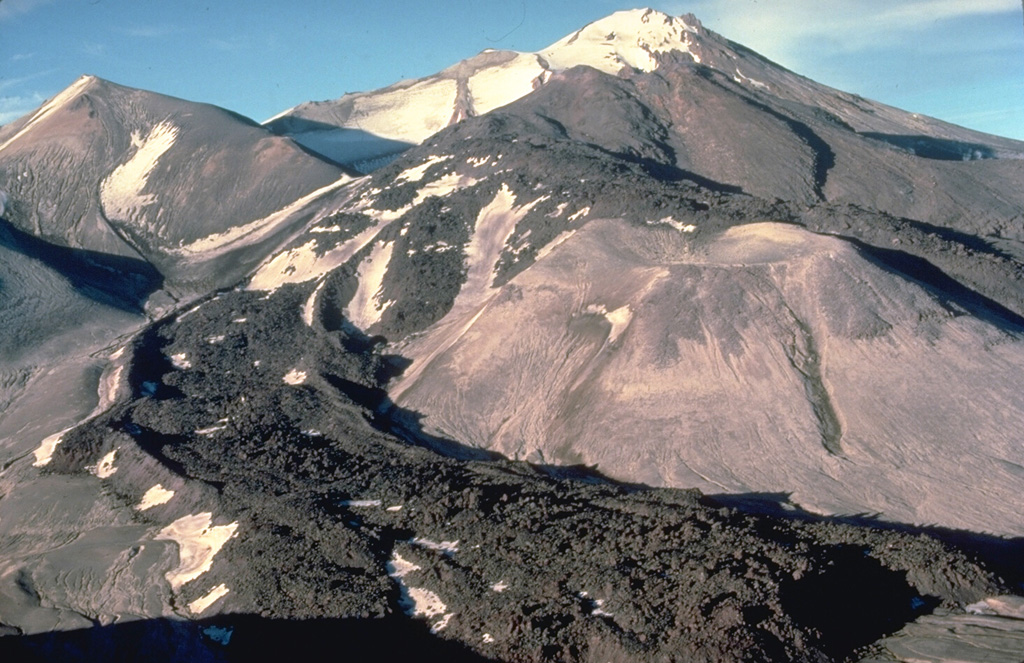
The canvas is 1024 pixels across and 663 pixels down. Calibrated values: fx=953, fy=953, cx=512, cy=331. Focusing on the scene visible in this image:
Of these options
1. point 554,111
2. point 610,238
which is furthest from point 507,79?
point 610,238

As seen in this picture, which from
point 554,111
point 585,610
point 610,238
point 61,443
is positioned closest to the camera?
point 585,610

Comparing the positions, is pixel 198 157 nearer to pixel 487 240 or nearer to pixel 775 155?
pixel 487 240

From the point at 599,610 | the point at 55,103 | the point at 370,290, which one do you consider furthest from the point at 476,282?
the point at 55,103

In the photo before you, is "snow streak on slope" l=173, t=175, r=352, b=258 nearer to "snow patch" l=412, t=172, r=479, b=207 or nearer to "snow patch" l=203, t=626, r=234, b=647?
"snow patch" l=412, t=172, r=479, b=207

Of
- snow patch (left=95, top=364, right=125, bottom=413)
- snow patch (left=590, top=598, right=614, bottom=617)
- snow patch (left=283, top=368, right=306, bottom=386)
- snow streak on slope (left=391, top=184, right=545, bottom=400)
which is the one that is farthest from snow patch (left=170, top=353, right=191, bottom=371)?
snow patch (left=590, top=598, right=614, bottom=617)

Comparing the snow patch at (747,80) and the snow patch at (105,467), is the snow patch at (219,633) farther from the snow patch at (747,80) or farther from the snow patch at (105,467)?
the snow patch at (747,80)

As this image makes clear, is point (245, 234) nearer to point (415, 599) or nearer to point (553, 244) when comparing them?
point (553, 244)

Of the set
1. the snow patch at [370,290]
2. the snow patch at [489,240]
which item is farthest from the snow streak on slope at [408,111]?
the snow patch at [370,290]
